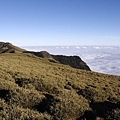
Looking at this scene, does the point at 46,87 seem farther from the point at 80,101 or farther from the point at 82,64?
the point at 82,64

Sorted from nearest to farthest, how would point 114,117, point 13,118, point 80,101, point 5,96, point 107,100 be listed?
1. point 13,118
2. point 114,117
3. point 5,96
4. point 80,101
5. point 107,100

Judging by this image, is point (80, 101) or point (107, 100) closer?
point (80, 101)

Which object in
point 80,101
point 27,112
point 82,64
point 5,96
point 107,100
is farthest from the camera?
point 82,64

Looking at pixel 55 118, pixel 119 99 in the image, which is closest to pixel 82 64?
pixel 119 99

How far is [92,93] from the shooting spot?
17266mm

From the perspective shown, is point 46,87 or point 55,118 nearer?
point 55,118

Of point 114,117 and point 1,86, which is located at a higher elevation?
point 1,86

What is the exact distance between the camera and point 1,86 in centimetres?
1497

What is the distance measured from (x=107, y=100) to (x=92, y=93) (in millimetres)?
1397

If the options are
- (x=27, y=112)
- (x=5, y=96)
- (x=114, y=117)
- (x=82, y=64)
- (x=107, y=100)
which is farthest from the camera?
(x=82, y=64)

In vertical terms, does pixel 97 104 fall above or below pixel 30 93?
below

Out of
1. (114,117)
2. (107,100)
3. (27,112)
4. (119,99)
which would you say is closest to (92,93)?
(107,100)

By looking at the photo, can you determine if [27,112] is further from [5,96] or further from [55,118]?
[5,96]

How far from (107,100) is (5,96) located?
8.55 meters
